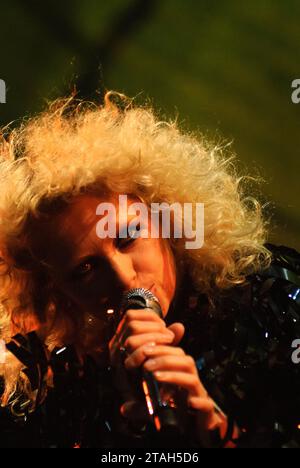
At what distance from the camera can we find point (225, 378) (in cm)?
136

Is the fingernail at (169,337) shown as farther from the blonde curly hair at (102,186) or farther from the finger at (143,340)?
the blonde curly hair at (102,186)

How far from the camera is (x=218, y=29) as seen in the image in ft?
6.44

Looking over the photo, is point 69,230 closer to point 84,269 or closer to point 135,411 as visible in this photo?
point 84,269

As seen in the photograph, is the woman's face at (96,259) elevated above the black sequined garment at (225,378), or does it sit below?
above

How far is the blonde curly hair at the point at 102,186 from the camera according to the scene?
1.68 metres

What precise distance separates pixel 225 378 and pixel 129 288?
293mm

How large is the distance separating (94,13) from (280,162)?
30.0 inches

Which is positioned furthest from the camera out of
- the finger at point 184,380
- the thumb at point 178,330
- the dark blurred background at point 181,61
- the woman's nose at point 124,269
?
the dark blurred background at point 181,61

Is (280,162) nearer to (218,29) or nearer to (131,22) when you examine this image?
(218,29)

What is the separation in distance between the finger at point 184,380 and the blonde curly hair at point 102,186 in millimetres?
611

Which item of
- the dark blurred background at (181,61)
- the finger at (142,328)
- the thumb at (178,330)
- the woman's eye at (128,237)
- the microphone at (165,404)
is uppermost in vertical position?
the dark blurred background at (181,61)

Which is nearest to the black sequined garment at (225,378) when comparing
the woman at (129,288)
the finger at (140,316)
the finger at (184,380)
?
the woman at (129,288)

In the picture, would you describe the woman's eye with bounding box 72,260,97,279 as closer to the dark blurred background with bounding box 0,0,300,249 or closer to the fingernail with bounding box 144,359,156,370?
the fingernail with bounding box 144,359,156,370

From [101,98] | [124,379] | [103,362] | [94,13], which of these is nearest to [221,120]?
[101,98]
